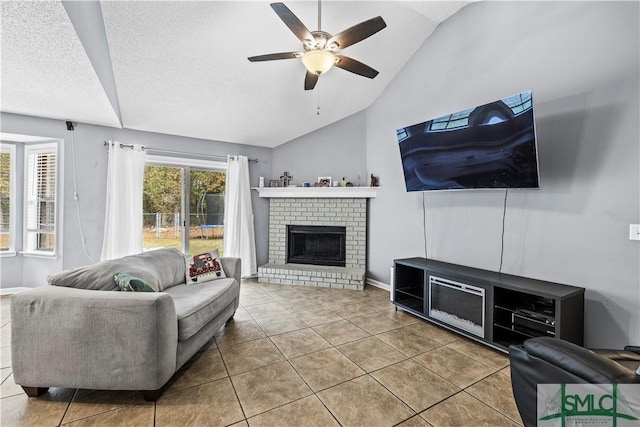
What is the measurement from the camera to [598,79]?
2.24 metres

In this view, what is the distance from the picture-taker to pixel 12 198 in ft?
12.8

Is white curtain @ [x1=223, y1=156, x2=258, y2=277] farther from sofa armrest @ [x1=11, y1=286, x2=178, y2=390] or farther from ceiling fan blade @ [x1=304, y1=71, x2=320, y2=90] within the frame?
sofa armrest @ [x1=11, y1=286, x2=178, y2=390]

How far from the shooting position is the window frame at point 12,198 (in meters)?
3.83

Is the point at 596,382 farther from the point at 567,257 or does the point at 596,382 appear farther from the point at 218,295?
the point at 218,295

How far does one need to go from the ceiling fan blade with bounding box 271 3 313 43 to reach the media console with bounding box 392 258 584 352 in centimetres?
240

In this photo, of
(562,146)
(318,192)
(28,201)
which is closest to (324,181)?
(318,192)

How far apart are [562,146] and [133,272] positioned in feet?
11.8

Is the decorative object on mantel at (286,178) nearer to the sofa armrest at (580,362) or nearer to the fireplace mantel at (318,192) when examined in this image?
the fireplace mantel at (318,192)

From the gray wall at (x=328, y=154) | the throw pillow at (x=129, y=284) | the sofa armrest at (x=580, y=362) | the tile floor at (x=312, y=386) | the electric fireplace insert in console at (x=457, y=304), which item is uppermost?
the gray wall at (x=328, y=154)

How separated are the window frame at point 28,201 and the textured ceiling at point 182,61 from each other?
511 millimetres

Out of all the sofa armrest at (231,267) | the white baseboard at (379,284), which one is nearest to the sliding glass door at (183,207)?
the sofa armrest at (231,267)

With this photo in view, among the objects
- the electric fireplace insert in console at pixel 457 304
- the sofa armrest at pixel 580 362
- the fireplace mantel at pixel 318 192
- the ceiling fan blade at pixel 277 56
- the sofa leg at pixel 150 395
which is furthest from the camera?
the fireplace mantel at pixel 318 192

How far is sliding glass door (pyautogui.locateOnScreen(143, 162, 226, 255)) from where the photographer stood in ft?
14.4

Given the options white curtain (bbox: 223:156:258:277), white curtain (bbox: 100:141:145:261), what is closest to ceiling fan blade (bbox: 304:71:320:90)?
white curtain (bbox: 223:156:258:277)
